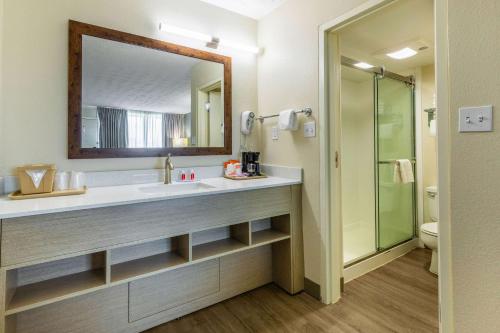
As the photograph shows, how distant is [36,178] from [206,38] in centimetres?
144

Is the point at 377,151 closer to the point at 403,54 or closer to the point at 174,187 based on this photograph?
the point at 403,54

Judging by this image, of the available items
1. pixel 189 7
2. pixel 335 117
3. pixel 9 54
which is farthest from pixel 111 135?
pixel 335 117

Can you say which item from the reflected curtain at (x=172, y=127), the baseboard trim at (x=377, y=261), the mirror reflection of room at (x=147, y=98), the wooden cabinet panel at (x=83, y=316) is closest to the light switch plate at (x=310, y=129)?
the mirror reflection of room at (x=147, y=98)

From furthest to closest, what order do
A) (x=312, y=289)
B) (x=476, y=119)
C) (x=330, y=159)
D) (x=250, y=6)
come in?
(x=250, y=6)
(x=312, y=289)
(x=330, y=159)
(x=476, y=119)

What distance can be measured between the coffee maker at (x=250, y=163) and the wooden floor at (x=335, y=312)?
913 mm

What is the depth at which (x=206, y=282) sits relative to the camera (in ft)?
5.85

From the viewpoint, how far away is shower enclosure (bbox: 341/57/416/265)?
8.63 feet

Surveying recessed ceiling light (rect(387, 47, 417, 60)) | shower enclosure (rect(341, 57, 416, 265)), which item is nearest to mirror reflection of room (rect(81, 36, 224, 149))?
shower enclosure (rect(341, 57, 416, 265))

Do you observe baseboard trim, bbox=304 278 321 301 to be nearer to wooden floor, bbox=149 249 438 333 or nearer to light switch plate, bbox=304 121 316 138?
wooden floor, bbox=149 249 438 333

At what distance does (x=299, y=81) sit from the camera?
6.43 feet

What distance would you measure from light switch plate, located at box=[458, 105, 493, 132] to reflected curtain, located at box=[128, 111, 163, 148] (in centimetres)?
176

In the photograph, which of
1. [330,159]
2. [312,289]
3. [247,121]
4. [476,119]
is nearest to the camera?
[476,119]

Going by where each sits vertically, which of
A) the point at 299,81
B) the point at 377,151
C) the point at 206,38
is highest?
the point at 206,38

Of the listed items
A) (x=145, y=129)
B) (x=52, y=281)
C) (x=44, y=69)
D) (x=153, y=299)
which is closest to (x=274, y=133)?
(x=145, y=129)
